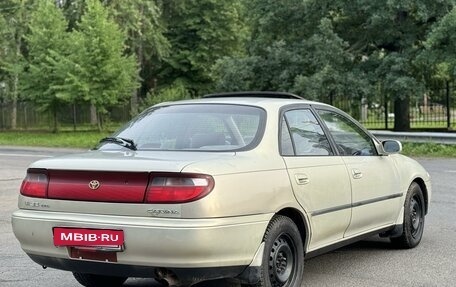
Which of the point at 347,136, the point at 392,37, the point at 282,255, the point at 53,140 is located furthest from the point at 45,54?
the point at 282,255

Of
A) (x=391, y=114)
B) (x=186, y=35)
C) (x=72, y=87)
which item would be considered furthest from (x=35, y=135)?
(x=391, y=114)

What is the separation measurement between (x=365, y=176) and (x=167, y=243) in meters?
2.47

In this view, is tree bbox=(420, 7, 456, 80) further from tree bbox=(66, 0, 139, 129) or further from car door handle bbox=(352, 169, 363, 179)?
car door handle bbox=(352, 169, 363, 179)

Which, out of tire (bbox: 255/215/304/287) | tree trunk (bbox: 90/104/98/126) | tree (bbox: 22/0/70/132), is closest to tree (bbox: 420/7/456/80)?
tree (bbox: 22/0/70/132)

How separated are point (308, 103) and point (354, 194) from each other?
925 mm

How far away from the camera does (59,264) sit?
187 inches

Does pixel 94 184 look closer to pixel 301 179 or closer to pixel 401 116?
pixel 301 179

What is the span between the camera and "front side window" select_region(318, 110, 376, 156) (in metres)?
6.05

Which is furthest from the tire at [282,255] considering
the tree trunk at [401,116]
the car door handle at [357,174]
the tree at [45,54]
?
the tree at [45,54]

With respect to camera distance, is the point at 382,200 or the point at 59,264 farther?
the point at 382,200

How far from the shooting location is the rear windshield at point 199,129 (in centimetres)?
512

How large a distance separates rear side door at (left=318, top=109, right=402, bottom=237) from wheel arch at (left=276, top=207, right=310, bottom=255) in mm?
720

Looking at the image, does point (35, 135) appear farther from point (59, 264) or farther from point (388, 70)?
point (59, 264)

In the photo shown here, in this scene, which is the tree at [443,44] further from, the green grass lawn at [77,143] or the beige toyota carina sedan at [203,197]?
the beige toyota carina sedan at [203,197]
